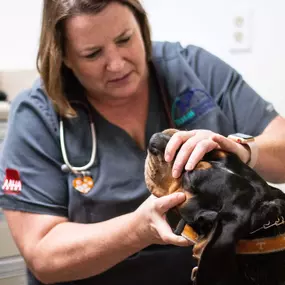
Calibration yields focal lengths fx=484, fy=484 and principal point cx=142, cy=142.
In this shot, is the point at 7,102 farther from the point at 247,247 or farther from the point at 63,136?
the point at 247,247

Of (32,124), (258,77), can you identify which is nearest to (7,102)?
(32,124)

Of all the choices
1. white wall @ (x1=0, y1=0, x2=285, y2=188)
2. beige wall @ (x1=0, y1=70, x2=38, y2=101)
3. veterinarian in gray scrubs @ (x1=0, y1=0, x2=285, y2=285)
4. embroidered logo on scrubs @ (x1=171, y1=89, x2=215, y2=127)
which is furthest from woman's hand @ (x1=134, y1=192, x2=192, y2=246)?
beige wall @ (x1=0, y1=70, x2=38, y2=101)

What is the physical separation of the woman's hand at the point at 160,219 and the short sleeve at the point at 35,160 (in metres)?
0.32

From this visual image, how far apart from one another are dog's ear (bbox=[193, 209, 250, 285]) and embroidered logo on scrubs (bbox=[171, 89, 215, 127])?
48 centimetres

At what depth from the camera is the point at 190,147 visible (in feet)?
2.92

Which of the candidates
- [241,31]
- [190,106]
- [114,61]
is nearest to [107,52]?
[114,61]

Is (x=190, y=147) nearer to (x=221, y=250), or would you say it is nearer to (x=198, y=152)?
(x=198, y=152)

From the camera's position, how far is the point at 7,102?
1.83 m

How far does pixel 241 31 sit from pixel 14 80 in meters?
0.89

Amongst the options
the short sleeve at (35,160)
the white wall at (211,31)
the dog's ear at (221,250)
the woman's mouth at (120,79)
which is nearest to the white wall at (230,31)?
the white wall at (211,31)

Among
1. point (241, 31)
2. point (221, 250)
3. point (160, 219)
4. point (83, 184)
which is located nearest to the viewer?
point (221, 250)

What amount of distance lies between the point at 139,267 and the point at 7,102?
95cm

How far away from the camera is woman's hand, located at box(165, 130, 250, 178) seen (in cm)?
88

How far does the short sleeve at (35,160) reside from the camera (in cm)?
114
